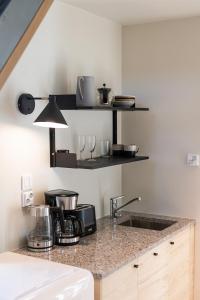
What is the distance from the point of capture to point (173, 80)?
3.32 meters

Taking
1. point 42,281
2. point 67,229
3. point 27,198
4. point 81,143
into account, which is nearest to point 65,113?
point 81,143

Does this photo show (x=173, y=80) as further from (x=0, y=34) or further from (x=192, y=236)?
(x=0, y=34)

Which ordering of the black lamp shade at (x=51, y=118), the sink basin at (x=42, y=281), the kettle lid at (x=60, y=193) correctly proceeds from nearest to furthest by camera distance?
the sink basin at (x=42, y=281) → the black lamp shade at (x=51, y=118) → the kettle lid at (x=60, y=193)

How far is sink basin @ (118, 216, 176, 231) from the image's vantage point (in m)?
3.27

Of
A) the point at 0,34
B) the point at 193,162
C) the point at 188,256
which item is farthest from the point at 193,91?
the point at 0,34

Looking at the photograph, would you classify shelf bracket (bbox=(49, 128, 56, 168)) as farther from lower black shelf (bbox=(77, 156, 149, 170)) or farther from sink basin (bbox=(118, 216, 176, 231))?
sink basin (bbox=(118, 216, 176, 231))

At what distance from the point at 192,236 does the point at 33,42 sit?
6.18 ft

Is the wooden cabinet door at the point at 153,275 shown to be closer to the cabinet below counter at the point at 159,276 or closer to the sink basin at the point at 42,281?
the cabinet below counter at the point at 159,276

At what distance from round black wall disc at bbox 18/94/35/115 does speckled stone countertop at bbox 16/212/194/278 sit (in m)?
0.84

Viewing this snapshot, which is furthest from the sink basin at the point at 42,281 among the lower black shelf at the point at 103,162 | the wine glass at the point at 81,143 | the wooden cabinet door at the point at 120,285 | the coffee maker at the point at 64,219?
the wine glass at the point at 81,143

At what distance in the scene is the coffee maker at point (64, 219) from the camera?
2.60 metres

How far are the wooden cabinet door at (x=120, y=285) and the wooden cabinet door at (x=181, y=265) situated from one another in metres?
0.54

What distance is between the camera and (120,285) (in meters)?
2.34

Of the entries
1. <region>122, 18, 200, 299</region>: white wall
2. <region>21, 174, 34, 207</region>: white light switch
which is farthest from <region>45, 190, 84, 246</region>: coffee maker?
<region>122, 18, 200, 299</region>: white wall
